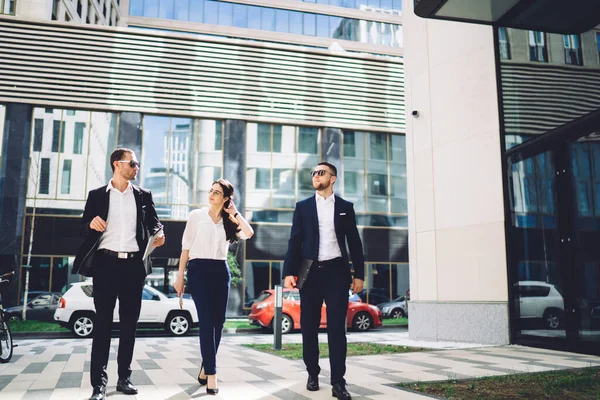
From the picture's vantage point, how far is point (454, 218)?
1046 cm

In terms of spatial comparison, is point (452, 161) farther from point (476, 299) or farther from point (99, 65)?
point (99, 65)

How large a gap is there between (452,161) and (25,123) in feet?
65.4

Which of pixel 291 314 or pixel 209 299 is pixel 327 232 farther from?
pixel 291 314

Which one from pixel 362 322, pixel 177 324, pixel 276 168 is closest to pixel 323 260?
pixel 177 324

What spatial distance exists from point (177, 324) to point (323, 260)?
11.1m

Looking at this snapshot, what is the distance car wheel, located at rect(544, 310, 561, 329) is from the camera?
823 cm

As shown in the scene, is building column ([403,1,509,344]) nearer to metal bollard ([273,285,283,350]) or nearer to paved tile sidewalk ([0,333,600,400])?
paved tile sidewalk ([0,333,600,400])

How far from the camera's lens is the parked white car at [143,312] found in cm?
1414

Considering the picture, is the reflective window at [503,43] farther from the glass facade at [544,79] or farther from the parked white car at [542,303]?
the parked white car at [542,303]

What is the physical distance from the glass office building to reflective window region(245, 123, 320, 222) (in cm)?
6

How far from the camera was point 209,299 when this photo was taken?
16.0ft

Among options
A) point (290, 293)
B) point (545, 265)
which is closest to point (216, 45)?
point (290, 293)

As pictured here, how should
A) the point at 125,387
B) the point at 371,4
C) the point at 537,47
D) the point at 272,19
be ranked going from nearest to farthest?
the point at 125,387
the point at 537,47
the point at 272,19
the point at 371,4

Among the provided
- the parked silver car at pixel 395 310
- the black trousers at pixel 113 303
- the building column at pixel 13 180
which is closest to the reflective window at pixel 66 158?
the building column at pixel 13 180
